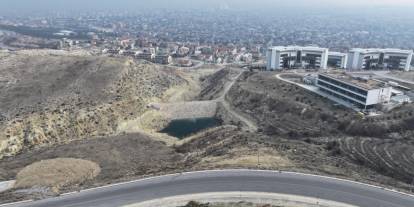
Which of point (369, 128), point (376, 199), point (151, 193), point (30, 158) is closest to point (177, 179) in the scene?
point (151, 193)

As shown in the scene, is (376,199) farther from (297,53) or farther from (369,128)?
(297,53)

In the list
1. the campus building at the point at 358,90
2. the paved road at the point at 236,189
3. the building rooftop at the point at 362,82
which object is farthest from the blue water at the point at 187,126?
the paved road at the point at 236,189

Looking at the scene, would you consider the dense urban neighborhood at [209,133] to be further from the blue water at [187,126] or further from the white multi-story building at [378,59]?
the blue water at [187,126]

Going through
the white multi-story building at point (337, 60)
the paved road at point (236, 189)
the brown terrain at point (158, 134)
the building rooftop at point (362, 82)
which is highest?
the building rooftop at point (362, 82)

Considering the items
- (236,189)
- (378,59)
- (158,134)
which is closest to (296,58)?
(378,59)

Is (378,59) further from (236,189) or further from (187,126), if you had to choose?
(236,189)
